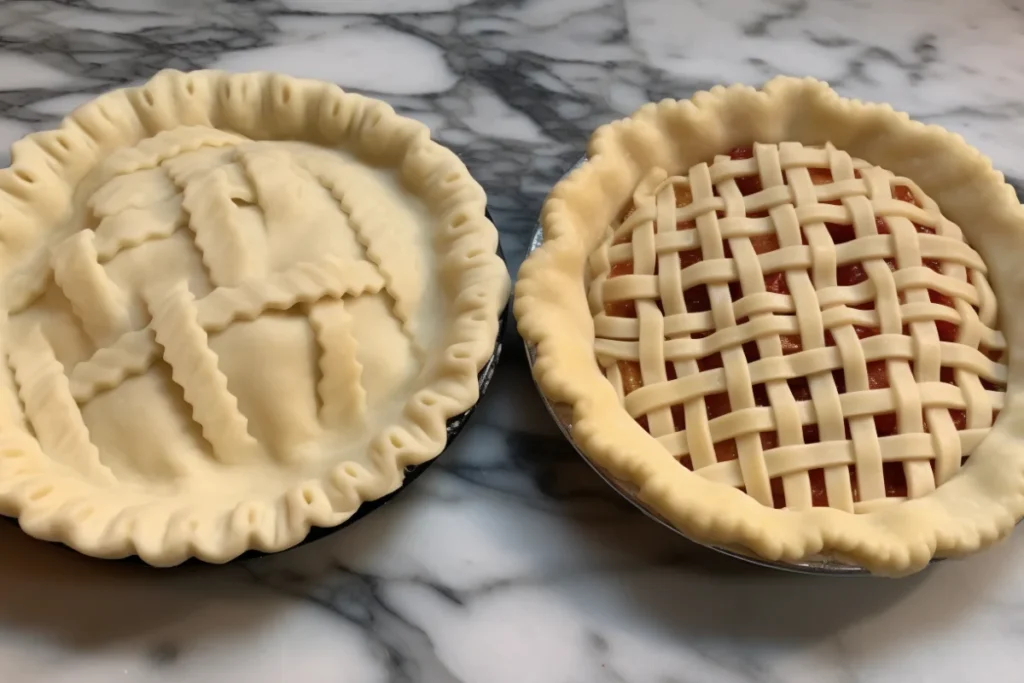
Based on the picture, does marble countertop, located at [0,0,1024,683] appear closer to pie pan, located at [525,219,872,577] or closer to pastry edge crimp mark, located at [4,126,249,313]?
pie pan, located at [525,219,872,577]

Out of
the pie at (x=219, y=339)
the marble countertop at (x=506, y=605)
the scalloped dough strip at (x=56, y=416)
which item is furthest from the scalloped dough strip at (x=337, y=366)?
the scalloped dough strip at (x=56, y=416)

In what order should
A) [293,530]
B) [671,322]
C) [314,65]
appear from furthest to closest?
1. [314,65]
2. [671,322]
3. [293,530]

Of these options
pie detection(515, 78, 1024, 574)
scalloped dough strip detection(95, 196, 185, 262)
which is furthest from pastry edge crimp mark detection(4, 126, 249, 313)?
pie detection(515, 78, 1024, 574)

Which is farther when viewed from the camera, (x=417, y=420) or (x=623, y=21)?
(x=623, y=21)

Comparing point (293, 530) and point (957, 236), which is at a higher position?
point (957, 236)

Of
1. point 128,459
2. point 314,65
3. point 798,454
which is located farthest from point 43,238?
point 798,454

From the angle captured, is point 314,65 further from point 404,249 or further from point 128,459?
point 128,459

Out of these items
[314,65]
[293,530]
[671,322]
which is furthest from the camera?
[314,65]
